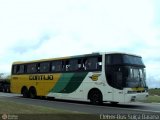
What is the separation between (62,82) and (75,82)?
1585 mm

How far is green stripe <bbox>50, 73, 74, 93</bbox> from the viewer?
26.8 meters

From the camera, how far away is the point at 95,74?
2430 cm

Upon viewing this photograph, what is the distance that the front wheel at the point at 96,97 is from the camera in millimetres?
24114

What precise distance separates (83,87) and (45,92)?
5176mm

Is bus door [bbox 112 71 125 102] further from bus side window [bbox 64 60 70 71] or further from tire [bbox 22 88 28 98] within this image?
tire [bbox 22 88 28 98]

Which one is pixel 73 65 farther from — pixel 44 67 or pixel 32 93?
pixel 32 93

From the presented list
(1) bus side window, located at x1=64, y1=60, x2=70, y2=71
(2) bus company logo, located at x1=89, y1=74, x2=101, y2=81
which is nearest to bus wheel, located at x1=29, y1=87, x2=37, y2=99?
(1) bus side window, located at x1=64, y1=60, x2=70, y2=71

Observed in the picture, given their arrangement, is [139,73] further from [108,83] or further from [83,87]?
[83,87]

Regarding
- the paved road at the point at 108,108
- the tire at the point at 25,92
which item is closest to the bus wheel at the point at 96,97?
the paved road at the point at 108,108

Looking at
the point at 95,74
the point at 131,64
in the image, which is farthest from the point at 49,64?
the point at 131,64

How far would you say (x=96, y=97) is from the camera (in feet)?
80.1

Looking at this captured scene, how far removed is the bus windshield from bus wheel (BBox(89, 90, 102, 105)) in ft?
4.13

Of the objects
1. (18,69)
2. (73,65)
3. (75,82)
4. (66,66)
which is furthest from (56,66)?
(18,69)

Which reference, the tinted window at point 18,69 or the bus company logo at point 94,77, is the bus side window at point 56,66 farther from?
the tinted window at point 18,69
